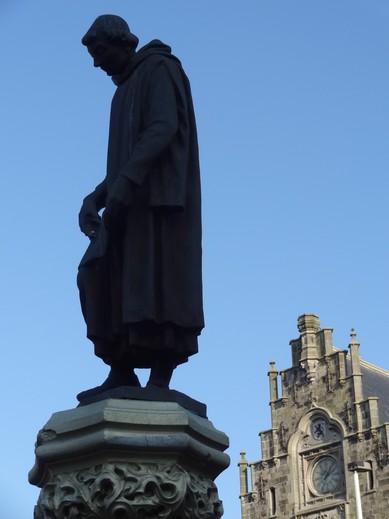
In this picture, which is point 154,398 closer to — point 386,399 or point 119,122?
point 119,122

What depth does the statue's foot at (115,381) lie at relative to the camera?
527 centimetres

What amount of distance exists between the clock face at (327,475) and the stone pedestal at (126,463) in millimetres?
29132

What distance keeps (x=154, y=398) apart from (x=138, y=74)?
1561 mm

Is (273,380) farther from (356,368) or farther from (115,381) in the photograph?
(115,381)

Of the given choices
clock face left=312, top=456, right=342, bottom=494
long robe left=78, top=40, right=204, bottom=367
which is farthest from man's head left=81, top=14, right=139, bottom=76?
clock face left=312, top=456, right=342, bottom=494

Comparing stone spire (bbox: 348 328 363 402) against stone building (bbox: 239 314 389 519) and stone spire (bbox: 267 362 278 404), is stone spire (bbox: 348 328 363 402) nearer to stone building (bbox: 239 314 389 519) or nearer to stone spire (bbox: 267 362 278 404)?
stone building (bbox: 239 314 389 519)

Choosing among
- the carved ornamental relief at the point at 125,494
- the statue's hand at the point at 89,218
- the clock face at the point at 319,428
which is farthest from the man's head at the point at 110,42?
the clock face at the point at 319,428

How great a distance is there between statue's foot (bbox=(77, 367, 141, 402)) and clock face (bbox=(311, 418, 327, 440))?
29.5 m

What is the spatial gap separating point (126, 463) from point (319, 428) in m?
30.3

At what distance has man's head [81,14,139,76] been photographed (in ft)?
18.1

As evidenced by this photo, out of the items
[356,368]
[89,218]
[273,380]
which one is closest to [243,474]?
[273,380]

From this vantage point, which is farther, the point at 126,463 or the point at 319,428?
the point at 319,428

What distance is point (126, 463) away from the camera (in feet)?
15.7

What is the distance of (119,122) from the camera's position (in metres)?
5.57
